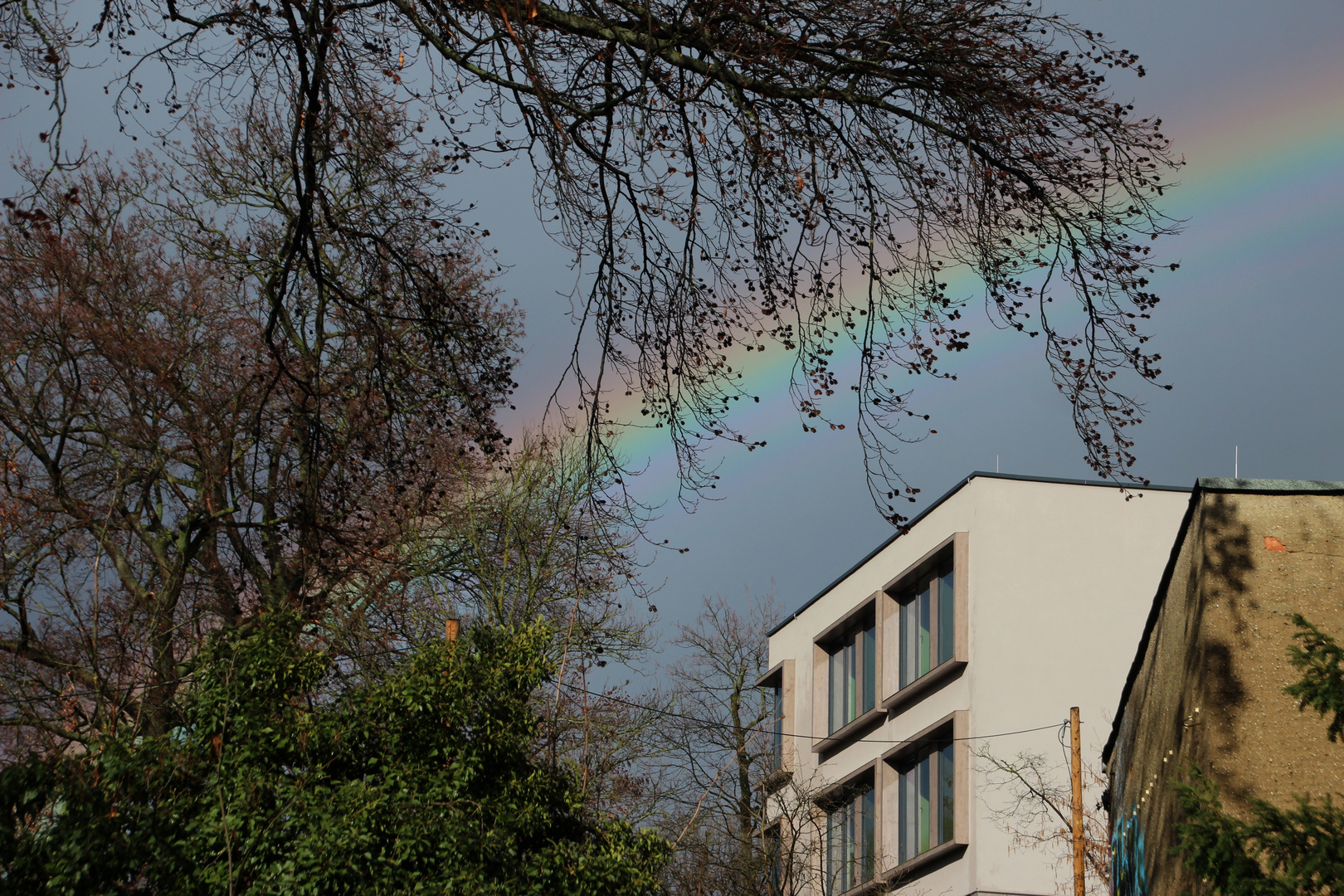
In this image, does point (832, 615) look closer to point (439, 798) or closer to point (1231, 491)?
point (439, 798)

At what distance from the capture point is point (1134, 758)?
9727mm

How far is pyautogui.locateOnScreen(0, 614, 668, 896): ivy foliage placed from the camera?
8.84 m

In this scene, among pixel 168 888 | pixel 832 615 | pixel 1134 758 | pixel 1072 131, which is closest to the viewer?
pixel 1072 131

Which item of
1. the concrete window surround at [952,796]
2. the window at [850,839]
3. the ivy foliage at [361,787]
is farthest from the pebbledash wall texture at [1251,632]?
the window at [850,839]

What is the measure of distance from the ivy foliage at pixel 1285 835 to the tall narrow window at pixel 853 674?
936 inches

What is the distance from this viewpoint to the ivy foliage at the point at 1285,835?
515 cm

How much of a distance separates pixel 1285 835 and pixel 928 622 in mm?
22754

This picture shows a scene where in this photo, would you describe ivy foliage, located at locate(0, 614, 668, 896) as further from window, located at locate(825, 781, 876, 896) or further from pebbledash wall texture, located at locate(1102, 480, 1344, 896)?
window, located at locate(825, 781, 876, 896)

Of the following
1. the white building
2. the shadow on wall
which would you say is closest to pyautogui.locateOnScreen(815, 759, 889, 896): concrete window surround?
the white building

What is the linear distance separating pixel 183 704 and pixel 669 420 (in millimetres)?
7000

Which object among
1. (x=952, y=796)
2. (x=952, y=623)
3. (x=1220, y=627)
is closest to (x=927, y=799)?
(x=952, y=796)

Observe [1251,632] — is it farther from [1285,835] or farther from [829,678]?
[829,678]

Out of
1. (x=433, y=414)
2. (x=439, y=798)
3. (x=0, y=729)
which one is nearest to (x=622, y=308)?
(x=433, y=414)

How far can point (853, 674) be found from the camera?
→ 3156cm
